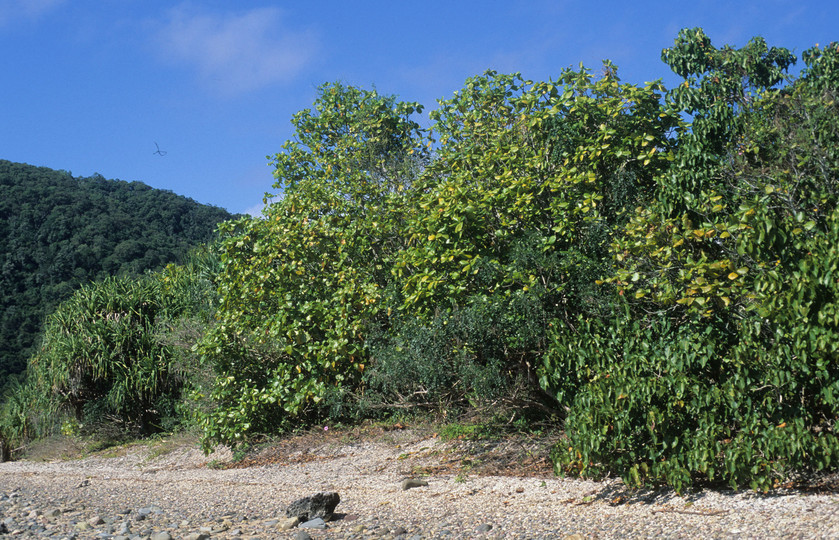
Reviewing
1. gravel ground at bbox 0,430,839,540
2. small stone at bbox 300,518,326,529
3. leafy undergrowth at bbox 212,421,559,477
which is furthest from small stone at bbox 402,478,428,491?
small stone at bbox 300,518,326,529

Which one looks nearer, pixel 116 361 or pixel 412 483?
pixel 412 483

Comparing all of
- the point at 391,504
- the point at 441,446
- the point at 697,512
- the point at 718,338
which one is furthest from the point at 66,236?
the point at 697,512

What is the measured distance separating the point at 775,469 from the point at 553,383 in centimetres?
194

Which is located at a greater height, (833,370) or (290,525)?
(833,370)

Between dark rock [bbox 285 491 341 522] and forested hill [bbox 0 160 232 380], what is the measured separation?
2017 cm

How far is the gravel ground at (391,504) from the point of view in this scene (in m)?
4.39

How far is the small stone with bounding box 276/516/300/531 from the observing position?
5.13m

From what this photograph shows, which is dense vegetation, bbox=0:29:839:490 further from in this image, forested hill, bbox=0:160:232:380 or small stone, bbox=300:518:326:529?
forested hill, bbox=0:160:232:380

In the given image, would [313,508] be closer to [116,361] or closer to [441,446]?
[441,446]

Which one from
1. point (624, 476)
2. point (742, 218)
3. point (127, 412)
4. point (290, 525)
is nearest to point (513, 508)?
point (624, 476)

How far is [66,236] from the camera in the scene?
29.4 metres

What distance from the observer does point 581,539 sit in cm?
420

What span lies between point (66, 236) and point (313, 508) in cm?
2841

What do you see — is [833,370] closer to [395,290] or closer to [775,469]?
[775,469]
